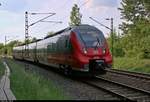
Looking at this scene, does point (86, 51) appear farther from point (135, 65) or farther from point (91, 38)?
point (135, 65)

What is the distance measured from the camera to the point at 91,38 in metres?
22.6

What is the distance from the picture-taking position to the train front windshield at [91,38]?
875 inches

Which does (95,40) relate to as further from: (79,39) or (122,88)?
(122,88)

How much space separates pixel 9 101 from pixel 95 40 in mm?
11971

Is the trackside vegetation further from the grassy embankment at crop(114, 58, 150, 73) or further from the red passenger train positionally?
the red passenger train

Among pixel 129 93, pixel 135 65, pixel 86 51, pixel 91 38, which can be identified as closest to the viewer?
pixel 129 93

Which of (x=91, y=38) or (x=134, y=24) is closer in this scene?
(x=91, y=38)

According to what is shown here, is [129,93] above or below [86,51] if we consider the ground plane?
below

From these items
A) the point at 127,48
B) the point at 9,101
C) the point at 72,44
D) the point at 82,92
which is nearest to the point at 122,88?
the point at 82,92

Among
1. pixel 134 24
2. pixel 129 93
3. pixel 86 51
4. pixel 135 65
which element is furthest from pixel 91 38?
pixel 134 24

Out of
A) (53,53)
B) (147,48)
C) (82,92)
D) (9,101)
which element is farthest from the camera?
(147,48)

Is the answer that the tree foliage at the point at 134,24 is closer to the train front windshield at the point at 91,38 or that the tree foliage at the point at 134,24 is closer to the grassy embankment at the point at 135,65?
the grassy embankment at the point at 135,65

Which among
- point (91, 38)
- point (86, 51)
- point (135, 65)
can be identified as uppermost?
point (91, 38)

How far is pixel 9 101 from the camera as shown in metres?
11.1
